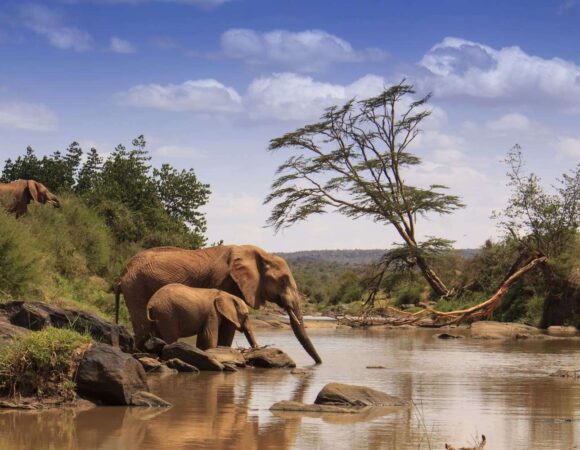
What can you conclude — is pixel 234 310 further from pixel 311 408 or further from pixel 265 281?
pixel 311 408

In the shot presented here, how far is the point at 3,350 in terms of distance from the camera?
10922 millimetres

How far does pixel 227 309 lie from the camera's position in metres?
16.4

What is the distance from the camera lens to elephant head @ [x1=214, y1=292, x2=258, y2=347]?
1636 centimetres

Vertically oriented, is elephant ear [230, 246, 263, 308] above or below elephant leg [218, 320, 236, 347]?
→ above

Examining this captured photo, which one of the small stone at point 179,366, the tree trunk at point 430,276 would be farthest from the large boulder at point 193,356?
the tree trunk at point 430,276

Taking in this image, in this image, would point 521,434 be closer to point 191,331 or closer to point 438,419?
point 438,419

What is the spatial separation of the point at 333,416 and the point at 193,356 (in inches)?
188

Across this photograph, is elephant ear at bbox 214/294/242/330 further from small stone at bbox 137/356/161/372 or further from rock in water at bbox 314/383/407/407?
rock in water at bbox 314/383/407/407

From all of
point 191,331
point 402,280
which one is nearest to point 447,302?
point 402,280

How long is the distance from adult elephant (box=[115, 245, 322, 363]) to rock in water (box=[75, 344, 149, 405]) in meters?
6.26

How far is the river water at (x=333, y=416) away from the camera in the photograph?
8.87 m

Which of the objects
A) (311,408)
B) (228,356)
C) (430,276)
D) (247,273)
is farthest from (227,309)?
(430,276)

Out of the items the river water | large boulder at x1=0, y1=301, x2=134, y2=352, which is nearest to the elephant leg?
the river water

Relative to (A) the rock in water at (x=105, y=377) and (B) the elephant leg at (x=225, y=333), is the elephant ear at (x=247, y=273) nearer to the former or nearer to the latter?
(B) the elephant leg at (x=225, y=333)
